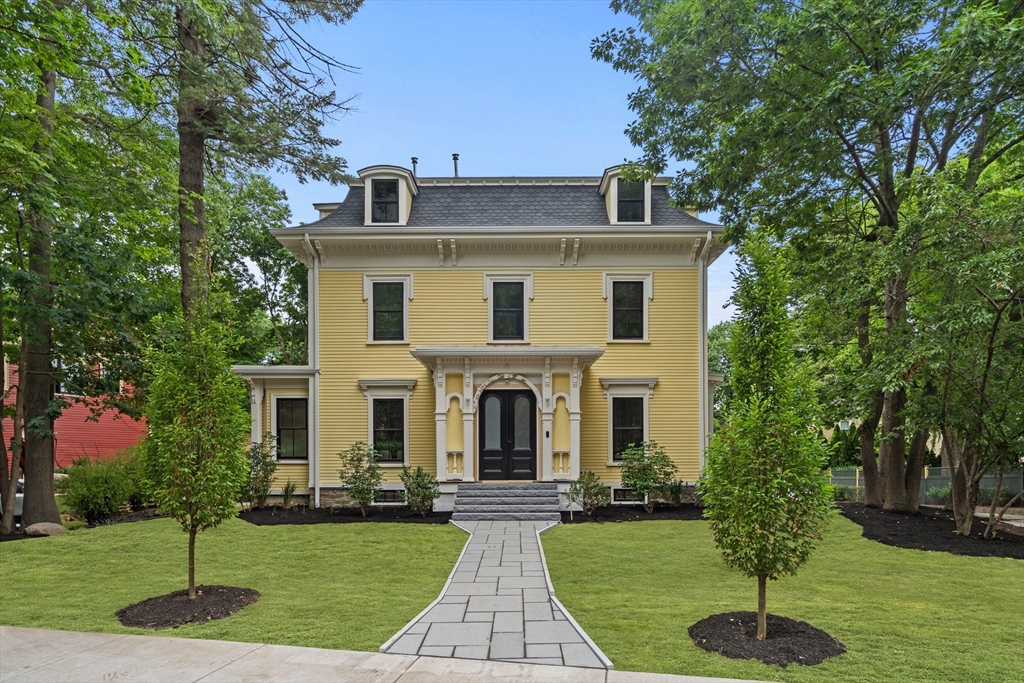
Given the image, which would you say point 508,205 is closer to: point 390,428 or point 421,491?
point 390,428

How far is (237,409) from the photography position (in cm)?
770

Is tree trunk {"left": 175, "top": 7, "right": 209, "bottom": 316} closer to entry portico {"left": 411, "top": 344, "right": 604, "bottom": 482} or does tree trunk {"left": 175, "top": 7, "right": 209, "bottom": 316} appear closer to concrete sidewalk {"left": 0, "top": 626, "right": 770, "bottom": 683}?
entry portico {"left": 411, "top": 344, "right": 604, "bottom": 482}

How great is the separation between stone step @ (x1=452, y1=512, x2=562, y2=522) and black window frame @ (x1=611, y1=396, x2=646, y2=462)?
109 inches

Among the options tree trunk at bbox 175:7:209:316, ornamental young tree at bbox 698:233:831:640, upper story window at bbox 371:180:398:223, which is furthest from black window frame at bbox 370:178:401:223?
ornamental young tree at bbox 698:233:831:640

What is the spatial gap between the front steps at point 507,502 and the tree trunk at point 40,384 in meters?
8.31

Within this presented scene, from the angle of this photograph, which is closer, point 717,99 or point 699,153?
point 717,99

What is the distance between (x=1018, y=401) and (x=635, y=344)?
766 centimetres

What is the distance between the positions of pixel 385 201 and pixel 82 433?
1596cm

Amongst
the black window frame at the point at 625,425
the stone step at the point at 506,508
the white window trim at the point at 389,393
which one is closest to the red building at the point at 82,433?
the white window trim at the point at 389,393

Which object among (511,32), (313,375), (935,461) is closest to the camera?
(511,32)

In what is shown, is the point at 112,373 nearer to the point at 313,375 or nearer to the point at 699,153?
the point at 313,375

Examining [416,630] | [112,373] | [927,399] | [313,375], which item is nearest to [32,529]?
[112,373]

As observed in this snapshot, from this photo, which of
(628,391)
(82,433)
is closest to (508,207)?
(628,391)

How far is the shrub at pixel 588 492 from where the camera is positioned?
1407cm
